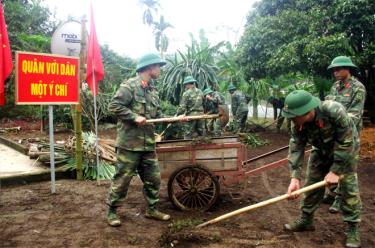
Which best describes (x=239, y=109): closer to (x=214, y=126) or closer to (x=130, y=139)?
(x=214, y=126)

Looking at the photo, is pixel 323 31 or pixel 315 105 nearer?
pixel 315 105

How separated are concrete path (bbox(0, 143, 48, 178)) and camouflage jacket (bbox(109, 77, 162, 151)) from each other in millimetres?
→ 3288

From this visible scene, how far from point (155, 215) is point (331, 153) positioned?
2290 millimetres

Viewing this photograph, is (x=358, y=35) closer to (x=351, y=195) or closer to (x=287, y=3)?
(x=287, y=3)

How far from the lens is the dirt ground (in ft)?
14.5

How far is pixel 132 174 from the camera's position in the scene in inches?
Answer: 197

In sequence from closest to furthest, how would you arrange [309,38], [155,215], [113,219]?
[113,219]
[155,215]
[309,38]

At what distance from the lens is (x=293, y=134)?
14.6ft

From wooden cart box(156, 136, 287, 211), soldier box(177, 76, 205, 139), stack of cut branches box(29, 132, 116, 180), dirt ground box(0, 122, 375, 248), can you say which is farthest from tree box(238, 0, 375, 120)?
wooden cart box(156, 136, 287, 211)

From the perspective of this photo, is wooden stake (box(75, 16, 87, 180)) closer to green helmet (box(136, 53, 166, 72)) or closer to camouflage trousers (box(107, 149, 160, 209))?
green helmet (box(136, 53, 166, 72))

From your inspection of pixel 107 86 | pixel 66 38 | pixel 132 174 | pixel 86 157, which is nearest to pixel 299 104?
pixel 132 174

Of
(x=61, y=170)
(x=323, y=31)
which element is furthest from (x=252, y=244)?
(x=323, y=31)

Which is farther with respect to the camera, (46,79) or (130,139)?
(46,79)

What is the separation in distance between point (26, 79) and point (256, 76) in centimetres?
943
